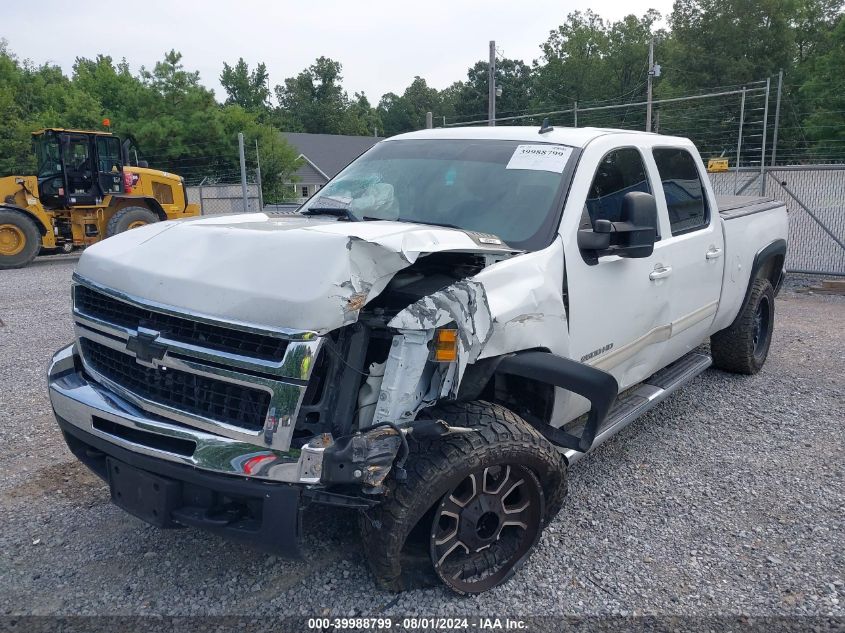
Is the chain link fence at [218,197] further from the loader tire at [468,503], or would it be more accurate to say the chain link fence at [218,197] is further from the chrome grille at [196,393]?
the loader tire at [468,503]

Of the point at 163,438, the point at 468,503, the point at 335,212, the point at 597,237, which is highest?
the point at 335,212

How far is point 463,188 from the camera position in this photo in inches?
149

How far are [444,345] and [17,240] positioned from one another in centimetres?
1439

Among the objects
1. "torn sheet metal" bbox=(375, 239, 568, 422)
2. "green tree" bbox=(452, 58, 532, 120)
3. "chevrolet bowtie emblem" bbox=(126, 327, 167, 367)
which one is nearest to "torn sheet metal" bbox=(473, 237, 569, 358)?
"torn sheet metal" bbox=(375, 239, 568, 422)

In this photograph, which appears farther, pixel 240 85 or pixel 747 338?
pixel 240 85

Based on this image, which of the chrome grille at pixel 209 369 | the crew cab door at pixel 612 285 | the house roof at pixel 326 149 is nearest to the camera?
the chrome grille at pixel 209 369

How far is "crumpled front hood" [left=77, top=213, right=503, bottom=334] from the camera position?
2.46m

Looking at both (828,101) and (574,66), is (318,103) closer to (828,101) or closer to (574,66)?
(574,66)

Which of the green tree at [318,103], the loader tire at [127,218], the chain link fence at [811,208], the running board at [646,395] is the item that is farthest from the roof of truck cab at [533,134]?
the green tree at [318,103]

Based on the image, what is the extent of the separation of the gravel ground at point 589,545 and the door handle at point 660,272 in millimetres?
1199

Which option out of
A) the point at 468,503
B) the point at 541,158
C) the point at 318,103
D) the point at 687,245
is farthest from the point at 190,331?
the point at 318,103

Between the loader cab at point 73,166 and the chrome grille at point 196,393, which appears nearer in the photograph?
the chrome grille at point 196,393

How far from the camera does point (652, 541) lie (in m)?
3.44

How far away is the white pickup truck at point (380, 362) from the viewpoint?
8.09ft
